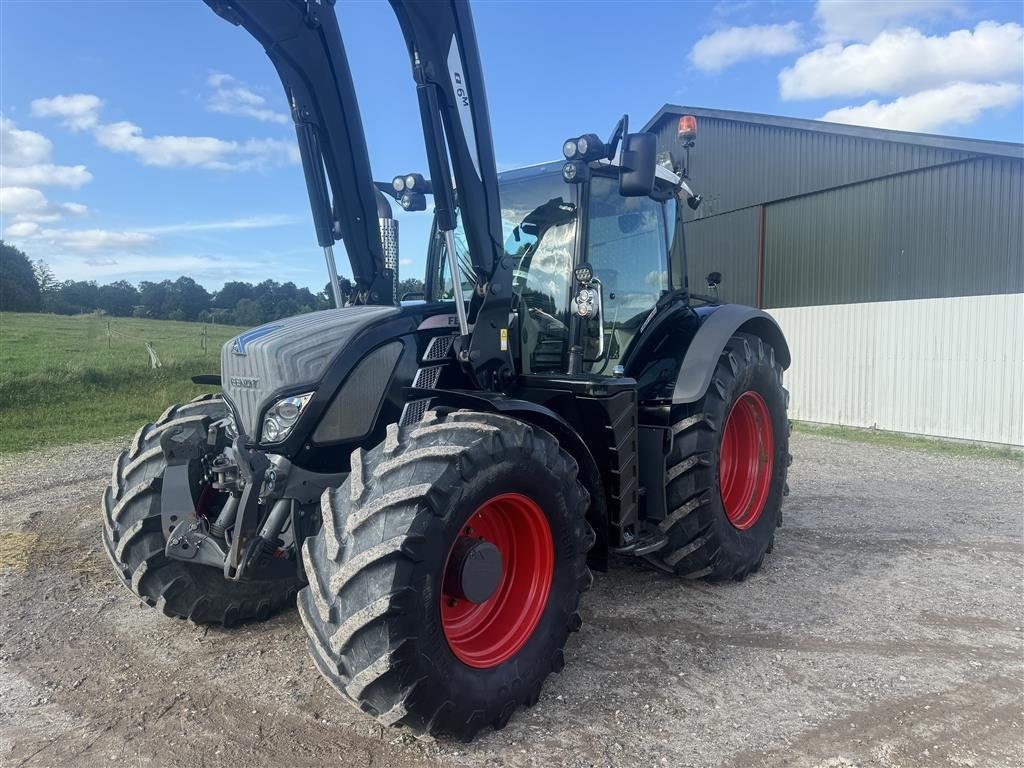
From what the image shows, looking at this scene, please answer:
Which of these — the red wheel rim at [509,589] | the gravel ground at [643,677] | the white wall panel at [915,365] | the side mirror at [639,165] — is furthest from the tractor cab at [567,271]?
the white wall panel at [915,365]

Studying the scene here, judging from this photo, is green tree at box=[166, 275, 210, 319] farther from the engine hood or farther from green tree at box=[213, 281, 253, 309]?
the engine hood

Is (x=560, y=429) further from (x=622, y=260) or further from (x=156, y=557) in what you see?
(x=156, y=557)

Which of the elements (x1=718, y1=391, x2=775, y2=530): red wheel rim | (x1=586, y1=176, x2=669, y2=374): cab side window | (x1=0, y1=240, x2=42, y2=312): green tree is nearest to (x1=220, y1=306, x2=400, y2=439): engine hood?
(x1=586, y1=176, x2=669, y2=374): cab side window

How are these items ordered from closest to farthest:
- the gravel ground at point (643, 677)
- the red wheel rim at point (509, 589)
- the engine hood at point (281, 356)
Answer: the gravel ground at point (643, 677) < the red wheel rim at point (509, 589) < the engine hood at point (281, 356)

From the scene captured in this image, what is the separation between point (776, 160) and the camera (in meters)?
13.2

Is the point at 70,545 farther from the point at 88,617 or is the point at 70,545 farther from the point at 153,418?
the point at 153,418

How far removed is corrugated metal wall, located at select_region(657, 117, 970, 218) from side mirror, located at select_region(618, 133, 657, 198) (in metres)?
9.22

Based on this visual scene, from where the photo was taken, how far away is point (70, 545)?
17.0ft

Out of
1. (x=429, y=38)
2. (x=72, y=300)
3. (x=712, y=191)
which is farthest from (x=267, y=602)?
(x=72, y=300)

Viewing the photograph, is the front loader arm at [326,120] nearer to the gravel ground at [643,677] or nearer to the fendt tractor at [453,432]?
the fendt tractor at [453,432]

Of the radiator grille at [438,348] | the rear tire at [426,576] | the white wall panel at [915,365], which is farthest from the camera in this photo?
the white wall panel at [915,365]

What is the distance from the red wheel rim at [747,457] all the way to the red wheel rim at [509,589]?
7.01 feet

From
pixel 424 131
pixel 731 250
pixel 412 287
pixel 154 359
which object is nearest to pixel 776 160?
pixel 731 250

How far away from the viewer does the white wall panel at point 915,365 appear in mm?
10094
